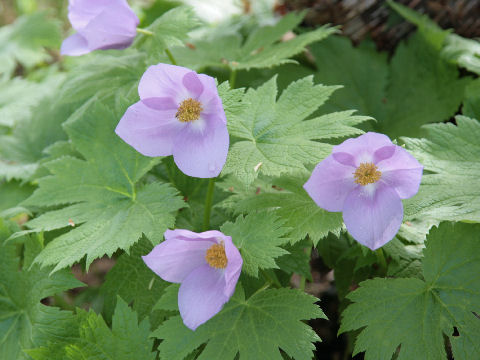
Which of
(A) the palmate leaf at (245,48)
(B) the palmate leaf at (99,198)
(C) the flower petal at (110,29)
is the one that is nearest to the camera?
(B) the palmate leaf at (99,198)

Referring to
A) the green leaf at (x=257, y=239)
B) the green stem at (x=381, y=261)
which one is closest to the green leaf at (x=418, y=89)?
the green stem at (x=381, y=261)

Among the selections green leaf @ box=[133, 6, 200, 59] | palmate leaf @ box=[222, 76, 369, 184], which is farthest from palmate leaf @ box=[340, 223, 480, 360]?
green leaf @ box=[133, 6, 200, 59]

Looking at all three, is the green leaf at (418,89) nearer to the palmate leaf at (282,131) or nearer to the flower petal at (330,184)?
the palmate leaf at (282,131)

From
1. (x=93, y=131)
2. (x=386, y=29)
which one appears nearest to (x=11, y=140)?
(x=93, y=131)

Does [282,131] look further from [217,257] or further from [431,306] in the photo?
[431,306]

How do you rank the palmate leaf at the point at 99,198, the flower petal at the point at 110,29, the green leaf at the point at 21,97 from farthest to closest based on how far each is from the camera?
the green leaf at the point at 21,97
the flower petal at the point at 110,29
the palmate leaf at the point at 99,198

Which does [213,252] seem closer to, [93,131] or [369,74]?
[93,131]

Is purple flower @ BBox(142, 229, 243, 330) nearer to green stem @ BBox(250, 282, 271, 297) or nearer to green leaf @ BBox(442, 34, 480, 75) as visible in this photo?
green stem @ BBox(250, 282, 271, 297)
